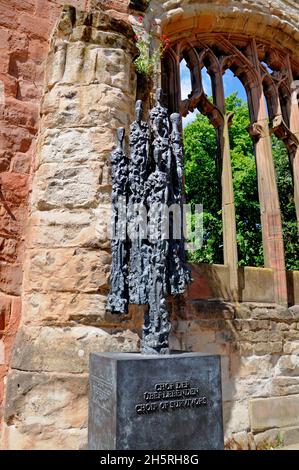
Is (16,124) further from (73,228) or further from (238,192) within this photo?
(238,192)

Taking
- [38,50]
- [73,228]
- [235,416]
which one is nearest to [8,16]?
[38,50]

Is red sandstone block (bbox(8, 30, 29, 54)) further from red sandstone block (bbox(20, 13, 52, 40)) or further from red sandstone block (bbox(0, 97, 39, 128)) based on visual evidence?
red sandstone block (bbox(0, 97, 39, 128))

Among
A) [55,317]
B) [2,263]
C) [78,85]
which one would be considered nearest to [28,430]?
[55,317]

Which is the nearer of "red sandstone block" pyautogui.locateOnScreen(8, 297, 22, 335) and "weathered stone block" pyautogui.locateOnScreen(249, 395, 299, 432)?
"red sandstone block" pyautogui.locateOnScreen(8, 297, 22, 335)

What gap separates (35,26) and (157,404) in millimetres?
3401

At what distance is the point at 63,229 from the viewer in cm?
281

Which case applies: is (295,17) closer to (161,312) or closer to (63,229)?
(63,229)

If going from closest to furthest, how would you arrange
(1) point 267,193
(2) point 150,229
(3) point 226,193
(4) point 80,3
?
(2) point 150,229, (4) point 80,3, (3) point 226,193, (1) point 267,193

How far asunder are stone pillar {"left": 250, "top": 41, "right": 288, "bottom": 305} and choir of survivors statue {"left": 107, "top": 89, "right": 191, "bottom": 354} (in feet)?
8.32

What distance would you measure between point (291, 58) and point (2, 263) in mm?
5270

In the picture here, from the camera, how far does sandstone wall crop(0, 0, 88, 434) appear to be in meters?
2.90

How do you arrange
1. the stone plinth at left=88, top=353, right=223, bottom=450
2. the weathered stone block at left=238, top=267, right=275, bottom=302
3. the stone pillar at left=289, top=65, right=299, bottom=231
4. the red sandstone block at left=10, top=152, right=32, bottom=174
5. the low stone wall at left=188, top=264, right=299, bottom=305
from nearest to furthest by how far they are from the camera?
1. the stone plinth at left=88, top=353, right=223, bottom=450
2. the red sandstone block at left=10, top=152, right=32, bottom=174
3. the low stone wall at left=188, top=264, right=299, bottom=305
4. the weathered stone block at left=238, top=267, right=275, bottom=302
5. the stone pillar at left=289, top=65, right=299, bottom=231

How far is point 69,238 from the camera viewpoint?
2.79 meters

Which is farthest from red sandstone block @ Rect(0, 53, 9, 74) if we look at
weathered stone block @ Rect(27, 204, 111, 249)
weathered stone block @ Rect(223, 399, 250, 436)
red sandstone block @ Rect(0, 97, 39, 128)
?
weathered stone block @ Rect(223, 399, 250, 436)
